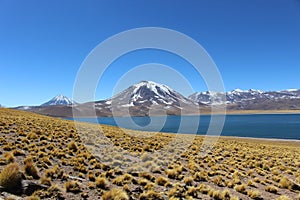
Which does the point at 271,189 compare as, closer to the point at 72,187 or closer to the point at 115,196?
the point at 115,196

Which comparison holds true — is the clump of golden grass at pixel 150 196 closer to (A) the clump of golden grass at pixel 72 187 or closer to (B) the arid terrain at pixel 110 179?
(B) the arid terrain at pixel 110 179

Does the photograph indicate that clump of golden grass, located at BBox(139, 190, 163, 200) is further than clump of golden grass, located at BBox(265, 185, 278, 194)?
No

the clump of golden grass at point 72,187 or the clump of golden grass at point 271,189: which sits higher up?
the clump of golden grass at point 72,187

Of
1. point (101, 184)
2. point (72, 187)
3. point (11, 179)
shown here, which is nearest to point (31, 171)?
point (11, 179)

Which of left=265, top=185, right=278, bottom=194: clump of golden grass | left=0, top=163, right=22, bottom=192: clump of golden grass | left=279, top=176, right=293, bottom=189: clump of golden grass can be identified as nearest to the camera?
left=0, top=163, right=22, bottom=192: clump of golden grass

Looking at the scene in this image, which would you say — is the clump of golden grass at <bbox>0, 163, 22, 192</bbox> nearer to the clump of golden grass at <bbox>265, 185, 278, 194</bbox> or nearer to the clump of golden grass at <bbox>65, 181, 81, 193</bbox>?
the clump of golden grass at <bbox>65, 181, 81, 193</bbox>

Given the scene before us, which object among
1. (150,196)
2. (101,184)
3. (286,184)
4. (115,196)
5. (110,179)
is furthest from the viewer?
(286,184)

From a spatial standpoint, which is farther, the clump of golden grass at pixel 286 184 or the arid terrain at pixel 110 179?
the clump of golden grass at pixel 286 184

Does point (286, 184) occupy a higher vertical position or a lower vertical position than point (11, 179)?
lower

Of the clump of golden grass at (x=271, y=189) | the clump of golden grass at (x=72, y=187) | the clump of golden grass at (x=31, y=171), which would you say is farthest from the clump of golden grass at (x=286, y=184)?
the clump of golden grass at (x=31, y=171)

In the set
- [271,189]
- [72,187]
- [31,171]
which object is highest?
[31,171]

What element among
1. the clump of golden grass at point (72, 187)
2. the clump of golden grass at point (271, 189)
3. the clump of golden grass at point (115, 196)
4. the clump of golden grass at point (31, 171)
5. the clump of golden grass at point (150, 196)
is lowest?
the clump of golden grass at point (271, 189)

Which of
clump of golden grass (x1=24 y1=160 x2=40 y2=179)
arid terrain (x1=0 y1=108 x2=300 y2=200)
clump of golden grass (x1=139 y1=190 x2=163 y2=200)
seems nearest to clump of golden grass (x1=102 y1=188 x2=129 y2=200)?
arid terrain (x1=0 y1=108 x2=300 y2=200)

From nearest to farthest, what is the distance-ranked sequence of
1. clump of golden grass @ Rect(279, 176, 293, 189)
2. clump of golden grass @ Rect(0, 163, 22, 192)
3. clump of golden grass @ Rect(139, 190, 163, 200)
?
clump of golden grass @ Rect(0, 163, 22, 192) < clump of golden grass @ Rect(139, 190, 163, 200) < clump of golden grass @ Rect(279, 176, 293, 189)
